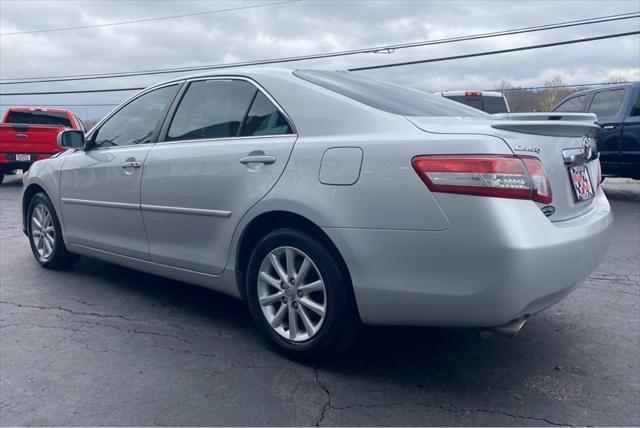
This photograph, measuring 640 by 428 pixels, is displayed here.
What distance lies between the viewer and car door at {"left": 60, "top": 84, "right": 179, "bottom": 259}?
4234 millimetres

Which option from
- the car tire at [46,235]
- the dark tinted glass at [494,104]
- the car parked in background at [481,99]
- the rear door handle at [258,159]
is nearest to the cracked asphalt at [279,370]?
the car tire at [46,235]

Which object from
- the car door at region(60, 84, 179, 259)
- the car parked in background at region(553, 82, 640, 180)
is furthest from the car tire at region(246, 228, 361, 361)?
the car parked in background at region(553, 82, 640, 180)

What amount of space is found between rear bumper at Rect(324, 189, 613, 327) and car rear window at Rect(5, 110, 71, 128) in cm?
1358

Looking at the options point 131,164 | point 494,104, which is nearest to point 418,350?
point 131,164

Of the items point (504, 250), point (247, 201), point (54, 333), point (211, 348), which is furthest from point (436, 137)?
point (54, 333)

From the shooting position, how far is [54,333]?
3807mm

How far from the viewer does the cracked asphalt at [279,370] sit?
2771 mm

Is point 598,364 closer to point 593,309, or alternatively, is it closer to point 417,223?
point 593,309

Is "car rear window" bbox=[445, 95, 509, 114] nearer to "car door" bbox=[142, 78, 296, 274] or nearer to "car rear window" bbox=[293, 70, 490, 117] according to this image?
"car rear window" bbox=[293, 70, 490, 117]

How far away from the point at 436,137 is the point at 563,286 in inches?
36.6

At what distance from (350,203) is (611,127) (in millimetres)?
8438

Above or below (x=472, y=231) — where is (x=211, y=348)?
below

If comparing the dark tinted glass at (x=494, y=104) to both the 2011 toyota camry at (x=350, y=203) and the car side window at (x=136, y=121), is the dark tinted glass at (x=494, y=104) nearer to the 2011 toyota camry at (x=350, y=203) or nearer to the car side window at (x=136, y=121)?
the 2011 toyota camry at (x=350, y=203)

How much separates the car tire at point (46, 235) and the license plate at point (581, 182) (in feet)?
13.5
